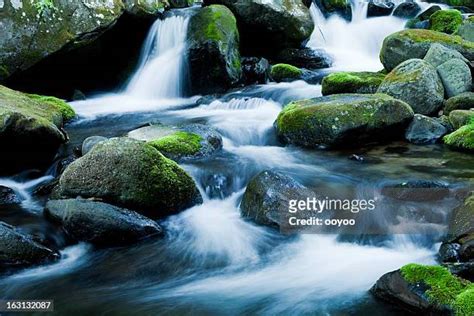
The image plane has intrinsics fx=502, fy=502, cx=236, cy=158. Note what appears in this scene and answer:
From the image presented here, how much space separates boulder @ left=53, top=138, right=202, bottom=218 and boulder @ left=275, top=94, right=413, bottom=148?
3372 mm

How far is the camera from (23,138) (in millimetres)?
7703

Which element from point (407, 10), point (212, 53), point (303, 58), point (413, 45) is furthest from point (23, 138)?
point (407, 10)

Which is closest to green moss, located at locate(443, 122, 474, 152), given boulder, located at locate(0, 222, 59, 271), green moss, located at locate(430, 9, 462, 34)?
boulder, located at locate(0, 222, 59, 271)

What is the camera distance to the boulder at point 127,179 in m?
6.29

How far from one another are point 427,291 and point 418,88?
6.84 metres

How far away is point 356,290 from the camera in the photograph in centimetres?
497

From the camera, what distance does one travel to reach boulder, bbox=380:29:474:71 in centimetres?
1198

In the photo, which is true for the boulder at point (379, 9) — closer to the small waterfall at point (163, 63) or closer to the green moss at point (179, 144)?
the small waterfall at point (163, 63)

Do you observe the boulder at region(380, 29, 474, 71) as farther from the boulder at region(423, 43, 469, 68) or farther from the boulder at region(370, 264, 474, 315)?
the boulder at region(370, 264, 474, 315)

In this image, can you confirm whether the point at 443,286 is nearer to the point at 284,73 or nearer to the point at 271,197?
the point at 271,197

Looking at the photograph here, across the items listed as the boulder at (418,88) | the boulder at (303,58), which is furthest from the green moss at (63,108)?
the boulder at (303,58)

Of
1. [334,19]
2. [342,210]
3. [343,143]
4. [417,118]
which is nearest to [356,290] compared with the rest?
[342,210]

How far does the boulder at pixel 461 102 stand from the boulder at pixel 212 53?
5874 mm

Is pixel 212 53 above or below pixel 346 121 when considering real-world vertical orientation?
above
